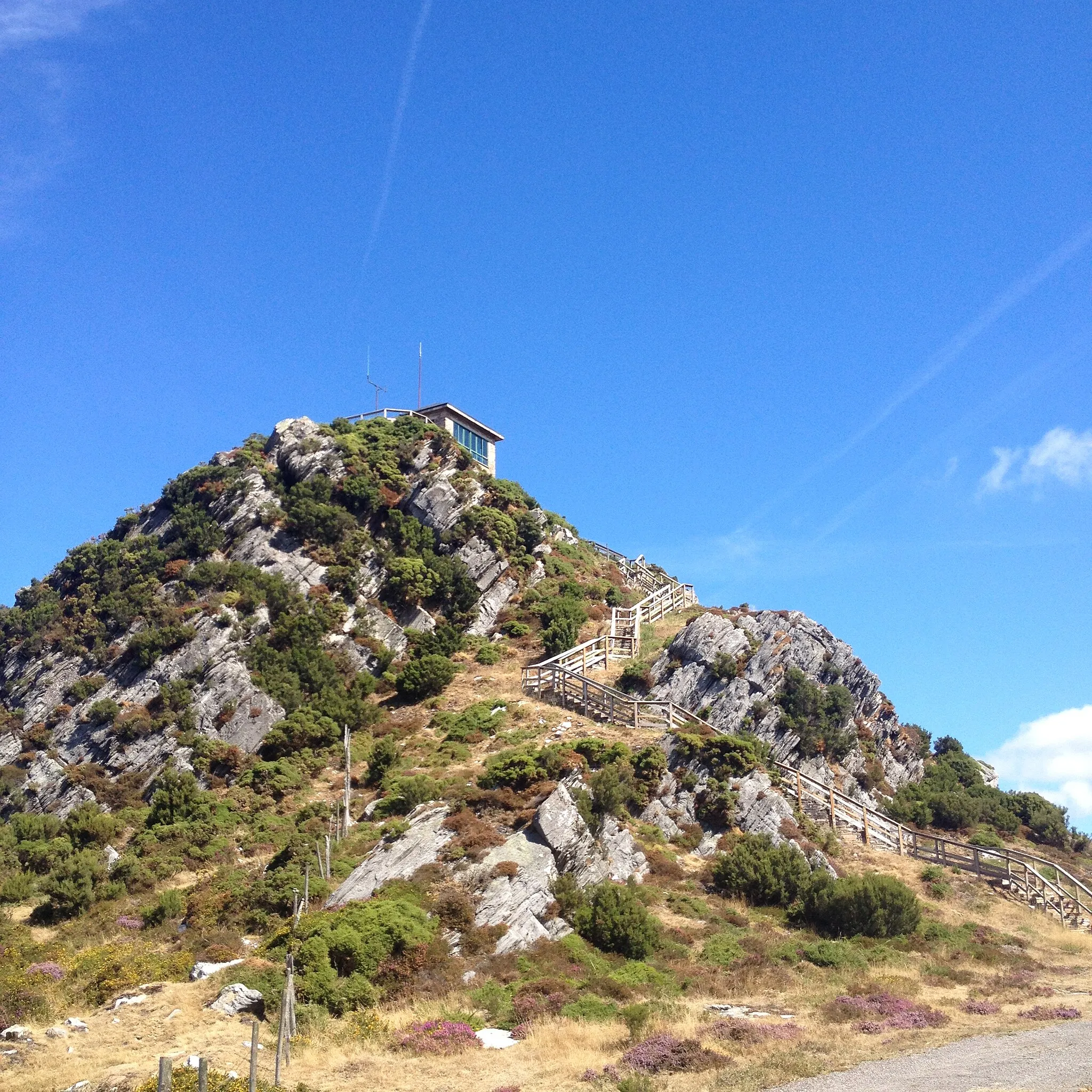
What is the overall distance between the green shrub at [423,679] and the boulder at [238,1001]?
23385 millimetres

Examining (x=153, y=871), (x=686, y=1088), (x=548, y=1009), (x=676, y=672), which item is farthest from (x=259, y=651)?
(x=686, y=1088)

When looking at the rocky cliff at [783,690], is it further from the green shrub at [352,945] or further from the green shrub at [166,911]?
the green shrub at [166,911]

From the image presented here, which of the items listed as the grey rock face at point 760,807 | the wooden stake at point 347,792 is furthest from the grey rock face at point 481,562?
the grey rock face at point 760,807

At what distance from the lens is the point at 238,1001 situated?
22.2 meters

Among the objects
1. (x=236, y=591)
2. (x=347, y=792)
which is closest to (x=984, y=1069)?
(x=347, y=792)

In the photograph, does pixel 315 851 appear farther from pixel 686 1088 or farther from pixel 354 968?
pixel 686 1088

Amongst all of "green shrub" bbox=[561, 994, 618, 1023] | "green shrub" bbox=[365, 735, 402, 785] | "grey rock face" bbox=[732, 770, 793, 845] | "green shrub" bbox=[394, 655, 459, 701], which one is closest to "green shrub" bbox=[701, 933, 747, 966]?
"green shrub" bbox=[561, 994, 618, 1023]

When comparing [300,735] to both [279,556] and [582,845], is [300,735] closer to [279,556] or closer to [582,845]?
[279,556]

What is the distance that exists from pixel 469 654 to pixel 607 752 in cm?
1841

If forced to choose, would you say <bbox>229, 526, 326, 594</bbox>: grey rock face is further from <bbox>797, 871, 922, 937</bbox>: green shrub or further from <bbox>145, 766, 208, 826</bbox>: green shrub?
<bbox>797, 871, 922, 937</bbox>: green shrub

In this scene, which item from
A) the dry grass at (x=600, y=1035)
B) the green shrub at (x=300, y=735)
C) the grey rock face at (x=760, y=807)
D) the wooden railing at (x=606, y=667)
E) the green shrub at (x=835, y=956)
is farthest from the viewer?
the green shrub at (x=300, y=735)

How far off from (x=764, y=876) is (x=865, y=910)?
3.23m

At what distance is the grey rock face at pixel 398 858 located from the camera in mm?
27391

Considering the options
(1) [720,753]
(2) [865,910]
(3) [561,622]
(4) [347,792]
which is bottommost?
(2) [865,910]
